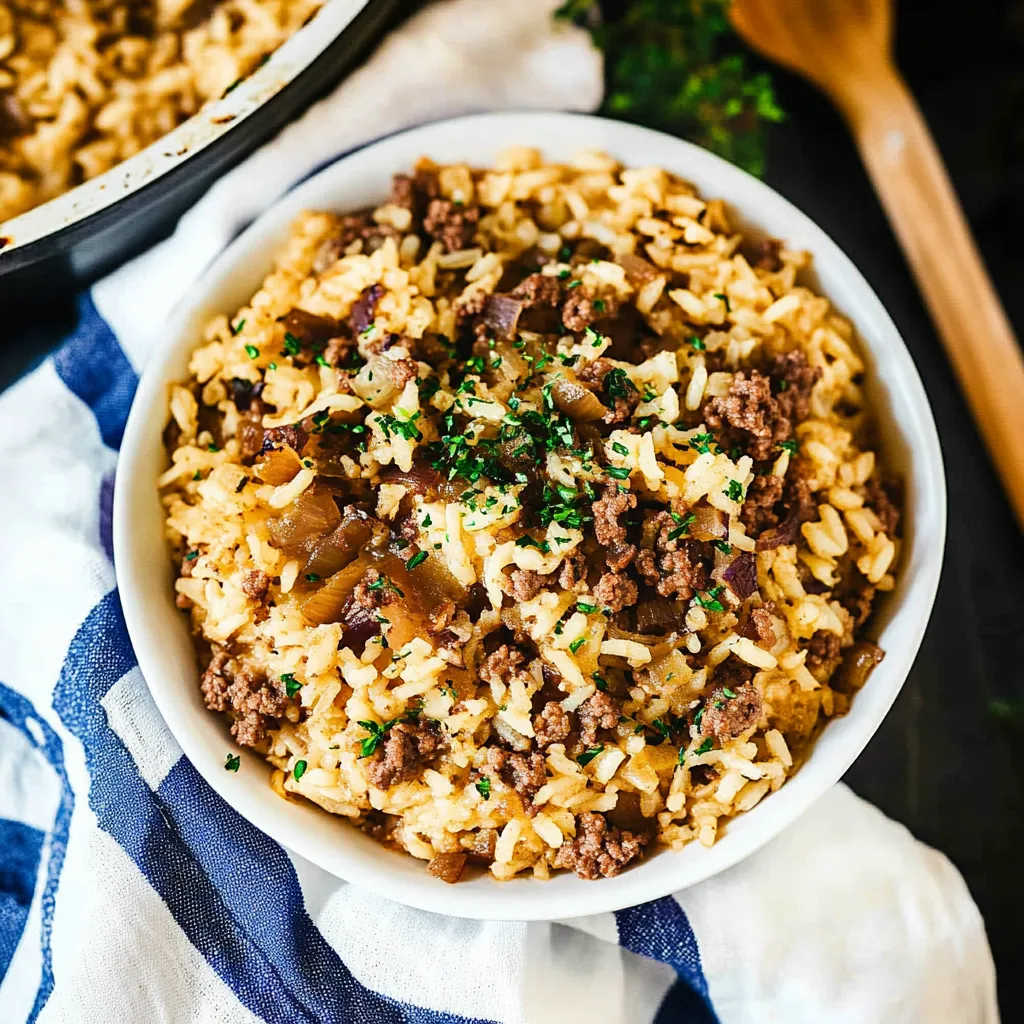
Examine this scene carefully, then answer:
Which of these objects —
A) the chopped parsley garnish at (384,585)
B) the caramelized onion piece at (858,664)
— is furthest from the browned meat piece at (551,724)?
the caramelized onion piece at (858,664)

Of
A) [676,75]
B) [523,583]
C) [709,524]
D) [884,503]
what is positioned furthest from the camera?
[676,75]

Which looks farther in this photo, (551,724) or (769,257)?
(769,257)

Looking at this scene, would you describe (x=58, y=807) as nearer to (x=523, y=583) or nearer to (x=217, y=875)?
(x=217, y=875)

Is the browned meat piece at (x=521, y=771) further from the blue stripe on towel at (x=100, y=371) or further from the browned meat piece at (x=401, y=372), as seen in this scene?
the blue stripe on towel at (x=100, y=371)

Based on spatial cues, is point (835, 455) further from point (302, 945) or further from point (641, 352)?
point (302, 945)

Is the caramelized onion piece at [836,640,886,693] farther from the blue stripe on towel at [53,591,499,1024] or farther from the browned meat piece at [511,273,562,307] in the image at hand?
the blue stripe on towel at [53,591,499,1024]

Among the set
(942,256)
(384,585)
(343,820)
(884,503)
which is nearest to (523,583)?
(384,585)

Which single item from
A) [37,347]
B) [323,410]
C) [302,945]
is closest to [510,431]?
[323,410]
